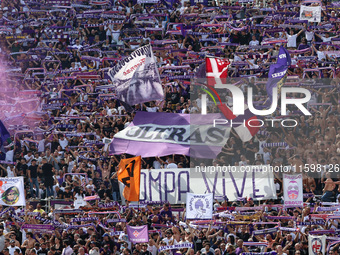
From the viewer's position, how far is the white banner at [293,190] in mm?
20953

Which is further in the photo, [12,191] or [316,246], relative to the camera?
[12,191]

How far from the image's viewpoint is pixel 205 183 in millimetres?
22859

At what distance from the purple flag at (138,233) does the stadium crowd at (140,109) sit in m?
0.18

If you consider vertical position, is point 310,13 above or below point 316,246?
above

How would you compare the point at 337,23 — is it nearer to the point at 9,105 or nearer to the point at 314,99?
the point at 314,99

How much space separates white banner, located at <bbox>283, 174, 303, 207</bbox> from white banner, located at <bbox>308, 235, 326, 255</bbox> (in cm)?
179

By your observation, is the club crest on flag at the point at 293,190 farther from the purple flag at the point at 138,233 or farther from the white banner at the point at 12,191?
the white banner at the point at 12,191

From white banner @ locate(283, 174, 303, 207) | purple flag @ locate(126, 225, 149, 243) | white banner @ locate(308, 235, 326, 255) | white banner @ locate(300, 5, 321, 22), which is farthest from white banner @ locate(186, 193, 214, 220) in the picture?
white banner @ locate(300, 5, 321, 22)

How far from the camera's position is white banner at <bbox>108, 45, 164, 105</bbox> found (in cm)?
2625

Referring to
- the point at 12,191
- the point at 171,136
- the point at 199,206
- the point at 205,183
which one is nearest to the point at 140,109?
the point at 171,136

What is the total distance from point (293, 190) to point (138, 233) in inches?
140

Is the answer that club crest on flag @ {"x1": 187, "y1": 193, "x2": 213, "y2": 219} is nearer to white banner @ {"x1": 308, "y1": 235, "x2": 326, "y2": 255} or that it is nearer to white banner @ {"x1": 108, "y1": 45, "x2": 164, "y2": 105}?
white banner @ {"x1": 308, "y1": 235, "x2": 326, "y2": 255}

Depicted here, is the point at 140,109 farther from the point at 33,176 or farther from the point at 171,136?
the point at 33,176

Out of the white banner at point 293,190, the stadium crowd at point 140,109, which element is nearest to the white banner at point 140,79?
the stadium crowd at point 140,109
